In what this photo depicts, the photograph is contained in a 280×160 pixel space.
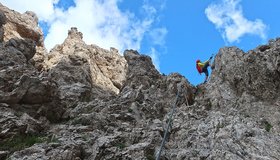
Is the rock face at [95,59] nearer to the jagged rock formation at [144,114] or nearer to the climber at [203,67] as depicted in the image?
the jagged rock formation at [144,114]

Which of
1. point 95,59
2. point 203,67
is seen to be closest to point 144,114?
point 203,67

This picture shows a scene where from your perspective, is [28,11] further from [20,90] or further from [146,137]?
[146,137]

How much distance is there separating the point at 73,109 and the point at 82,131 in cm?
441

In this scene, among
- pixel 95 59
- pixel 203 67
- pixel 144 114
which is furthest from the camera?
pixel 95 59

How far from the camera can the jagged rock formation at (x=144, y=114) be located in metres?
19.5

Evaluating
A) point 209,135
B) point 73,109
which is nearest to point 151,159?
point 209,135

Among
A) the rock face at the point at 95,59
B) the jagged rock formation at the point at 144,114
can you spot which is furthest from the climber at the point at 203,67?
the rock face at the point at 95,59

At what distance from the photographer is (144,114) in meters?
26.0

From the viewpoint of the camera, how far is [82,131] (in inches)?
885

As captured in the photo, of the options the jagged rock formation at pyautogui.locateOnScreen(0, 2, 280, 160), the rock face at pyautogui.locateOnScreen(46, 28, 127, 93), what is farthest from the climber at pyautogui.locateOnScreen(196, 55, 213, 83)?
the rock face at pyautogui.locateOnScreen(46, 28, 127, 93)

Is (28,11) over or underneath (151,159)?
over

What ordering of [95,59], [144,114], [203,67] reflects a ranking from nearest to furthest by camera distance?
[144,114]
[203,67]
[95,59]

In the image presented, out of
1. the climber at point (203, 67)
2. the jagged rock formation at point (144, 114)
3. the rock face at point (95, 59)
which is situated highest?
the rock face at point (95, 59)

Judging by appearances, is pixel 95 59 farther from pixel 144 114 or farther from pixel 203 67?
pixel 144 114
